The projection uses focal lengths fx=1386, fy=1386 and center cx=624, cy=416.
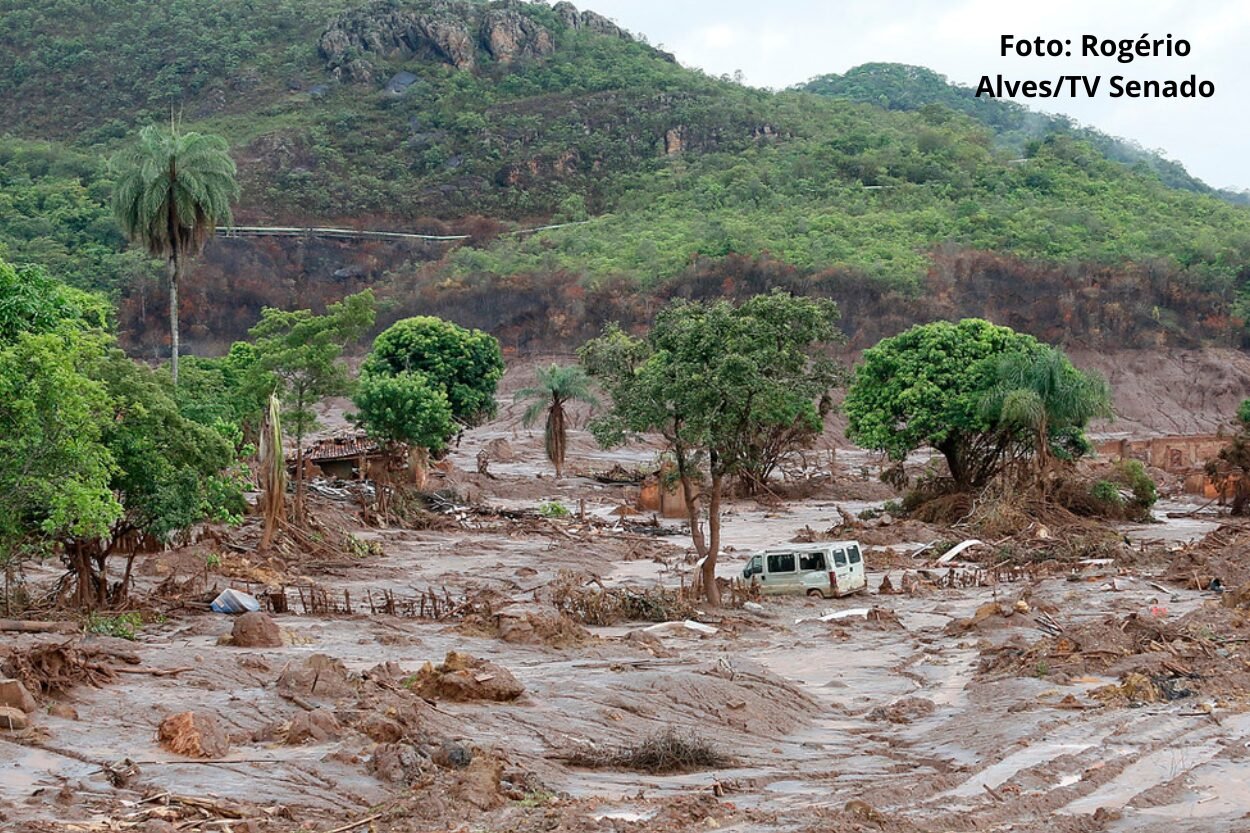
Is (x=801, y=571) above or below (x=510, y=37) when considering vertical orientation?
below

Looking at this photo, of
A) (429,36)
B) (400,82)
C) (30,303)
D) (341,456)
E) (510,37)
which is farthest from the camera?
(510,37)

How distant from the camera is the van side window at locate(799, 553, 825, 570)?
26422 mm

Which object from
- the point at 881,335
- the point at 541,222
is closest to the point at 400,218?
the point at 541,222

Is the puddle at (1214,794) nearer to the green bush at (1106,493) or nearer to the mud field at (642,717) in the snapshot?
the mud field at (642,717)

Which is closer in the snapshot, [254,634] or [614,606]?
[254,634]

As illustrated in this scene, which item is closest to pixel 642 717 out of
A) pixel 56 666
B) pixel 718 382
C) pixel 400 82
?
pixel 56 666

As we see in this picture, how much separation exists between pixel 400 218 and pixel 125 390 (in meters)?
94.3

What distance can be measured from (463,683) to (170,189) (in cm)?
2879

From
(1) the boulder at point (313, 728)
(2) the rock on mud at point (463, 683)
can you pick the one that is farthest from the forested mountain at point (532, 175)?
(1) the boulder at point (313, 728)

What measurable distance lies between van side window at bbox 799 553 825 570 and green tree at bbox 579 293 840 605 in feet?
6.77

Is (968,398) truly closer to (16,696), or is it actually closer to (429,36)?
(16,696)

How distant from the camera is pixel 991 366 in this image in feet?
139

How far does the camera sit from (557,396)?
58.2 metres

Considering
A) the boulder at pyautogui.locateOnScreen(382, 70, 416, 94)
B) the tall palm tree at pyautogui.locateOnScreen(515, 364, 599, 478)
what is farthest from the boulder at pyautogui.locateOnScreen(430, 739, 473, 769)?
the boulder at pyautogui.locateOnScreen(382, 70, 416, 94)
